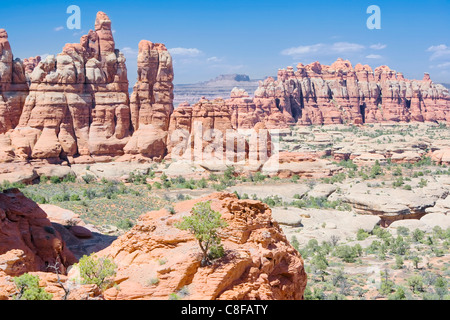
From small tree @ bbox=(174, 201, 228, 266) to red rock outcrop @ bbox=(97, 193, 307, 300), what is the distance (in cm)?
22

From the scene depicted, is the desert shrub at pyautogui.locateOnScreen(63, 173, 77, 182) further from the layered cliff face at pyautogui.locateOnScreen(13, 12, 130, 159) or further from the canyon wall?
the layered cliff face at pyautogui.locateOnScreen(13, 12, 130, 159)

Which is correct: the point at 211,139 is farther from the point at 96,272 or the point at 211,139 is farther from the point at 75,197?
the point at 96,272

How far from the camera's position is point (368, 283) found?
804 inches

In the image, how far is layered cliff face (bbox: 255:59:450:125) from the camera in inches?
4365

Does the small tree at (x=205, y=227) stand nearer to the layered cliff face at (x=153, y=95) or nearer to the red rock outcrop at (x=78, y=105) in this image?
the red rock outcrop at (x=78, y=105)

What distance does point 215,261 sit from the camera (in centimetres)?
1159

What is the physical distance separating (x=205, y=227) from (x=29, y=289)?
426cm

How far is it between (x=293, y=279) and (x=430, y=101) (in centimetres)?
12703

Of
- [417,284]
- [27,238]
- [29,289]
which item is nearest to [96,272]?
[29,289]

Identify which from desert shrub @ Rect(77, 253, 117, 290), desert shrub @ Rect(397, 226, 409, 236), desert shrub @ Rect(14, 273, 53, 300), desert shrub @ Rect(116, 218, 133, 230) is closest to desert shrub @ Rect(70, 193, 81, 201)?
desert shrub @ Rect(116, 218, 133, 230)

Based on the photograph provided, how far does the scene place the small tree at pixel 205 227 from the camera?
38.4 ft

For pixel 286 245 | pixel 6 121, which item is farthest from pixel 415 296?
pixel 6 121

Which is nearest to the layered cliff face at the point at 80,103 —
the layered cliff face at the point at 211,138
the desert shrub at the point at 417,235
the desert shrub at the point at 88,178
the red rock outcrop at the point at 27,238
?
the desert shrub at the point at 88,178

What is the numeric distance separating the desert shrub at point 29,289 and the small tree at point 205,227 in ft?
12.1
